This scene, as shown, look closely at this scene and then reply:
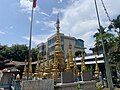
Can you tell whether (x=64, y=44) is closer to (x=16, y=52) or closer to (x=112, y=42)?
(x=16, y=52)

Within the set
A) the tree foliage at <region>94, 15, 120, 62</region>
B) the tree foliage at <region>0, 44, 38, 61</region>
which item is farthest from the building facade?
the tree foliage at <region>94, 15, 120, 62</region>

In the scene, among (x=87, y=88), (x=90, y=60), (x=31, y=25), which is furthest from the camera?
(x=90, y=60)

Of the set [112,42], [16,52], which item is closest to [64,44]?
[16,52]

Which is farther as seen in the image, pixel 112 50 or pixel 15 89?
pixel 112 50

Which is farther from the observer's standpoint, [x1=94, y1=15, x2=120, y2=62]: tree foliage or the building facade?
the building facade

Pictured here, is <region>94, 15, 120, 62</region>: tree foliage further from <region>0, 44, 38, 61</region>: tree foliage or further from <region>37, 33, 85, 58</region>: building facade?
<region>0, 44, 38, 61</region>: tree foliage

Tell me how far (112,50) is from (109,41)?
6.35 ft

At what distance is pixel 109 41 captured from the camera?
83.3 ft

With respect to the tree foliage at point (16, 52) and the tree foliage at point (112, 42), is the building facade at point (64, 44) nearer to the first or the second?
the tree foliage at point (16, 52)

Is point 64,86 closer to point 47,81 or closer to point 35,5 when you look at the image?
point 47,81

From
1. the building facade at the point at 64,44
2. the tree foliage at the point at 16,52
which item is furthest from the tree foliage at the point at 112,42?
the tree foliage at the point at 16,52

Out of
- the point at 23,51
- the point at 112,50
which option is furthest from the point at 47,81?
the point at 23,51

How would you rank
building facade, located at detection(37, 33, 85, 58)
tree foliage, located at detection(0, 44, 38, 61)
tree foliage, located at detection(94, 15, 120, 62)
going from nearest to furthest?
tree foliage, located at detection(94, 15, 120, 62) → tree foliage, located at detection(0, 44, 38, 61) → building facade, located at detection(37, 33, 85, 58)

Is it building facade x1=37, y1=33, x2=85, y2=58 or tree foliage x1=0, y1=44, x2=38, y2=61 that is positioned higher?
building facade x1=37, y1=33, x2=85, y2=58
